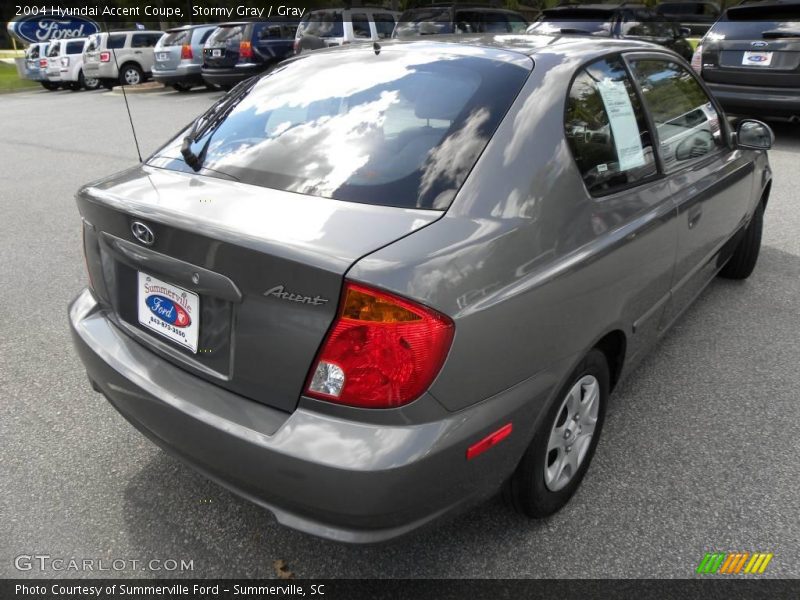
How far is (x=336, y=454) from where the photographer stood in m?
1.65

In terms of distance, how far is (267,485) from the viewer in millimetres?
1751

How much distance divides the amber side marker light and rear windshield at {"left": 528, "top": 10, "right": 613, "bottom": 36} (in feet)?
29.7

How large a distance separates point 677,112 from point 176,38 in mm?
17681

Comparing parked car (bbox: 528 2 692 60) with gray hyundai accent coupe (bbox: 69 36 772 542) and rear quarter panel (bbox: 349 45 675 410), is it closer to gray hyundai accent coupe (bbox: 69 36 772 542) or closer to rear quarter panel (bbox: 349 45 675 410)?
gray hyundai accent coupe (bbox: 69 36 772 542)

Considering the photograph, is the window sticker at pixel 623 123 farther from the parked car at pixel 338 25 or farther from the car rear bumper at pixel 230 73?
the car rear bumper at pixel 230 73

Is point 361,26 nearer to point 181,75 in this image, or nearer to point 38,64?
point 181,75

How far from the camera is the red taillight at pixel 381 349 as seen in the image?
1.62m

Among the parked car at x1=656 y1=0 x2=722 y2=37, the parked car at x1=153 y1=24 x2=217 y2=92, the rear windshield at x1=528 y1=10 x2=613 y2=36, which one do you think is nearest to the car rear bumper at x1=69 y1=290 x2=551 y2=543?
the rear windshield at x1=528 y1=10 x2=613 y2=36

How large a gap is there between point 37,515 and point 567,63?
250 centimetres

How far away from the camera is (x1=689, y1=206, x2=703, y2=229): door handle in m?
2.85

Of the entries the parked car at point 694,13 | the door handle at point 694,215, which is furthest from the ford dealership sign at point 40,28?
the door handle at point 694,215

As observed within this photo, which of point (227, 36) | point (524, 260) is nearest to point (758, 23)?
point (524, 260)

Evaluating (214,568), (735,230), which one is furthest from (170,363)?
(735,230)

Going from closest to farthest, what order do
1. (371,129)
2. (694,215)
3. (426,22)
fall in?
(371,129)
(694,215)
(426,22)
